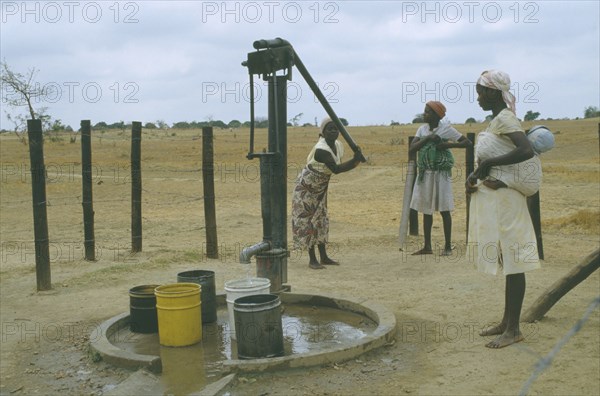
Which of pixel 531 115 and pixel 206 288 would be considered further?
pixel 531 115

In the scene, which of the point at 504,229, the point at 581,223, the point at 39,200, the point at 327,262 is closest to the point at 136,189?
the point at 39,200

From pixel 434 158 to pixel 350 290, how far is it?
6.38 feet

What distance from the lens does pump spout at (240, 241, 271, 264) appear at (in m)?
4.21

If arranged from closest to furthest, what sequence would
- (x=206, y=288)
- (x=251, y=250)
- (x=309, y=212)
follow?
(x=251, y=250) < (x=206, y=288) < (x=309, y=212)

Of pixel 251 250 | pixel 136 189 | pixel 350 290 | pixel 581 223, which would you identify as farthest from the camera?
pixel 581 223

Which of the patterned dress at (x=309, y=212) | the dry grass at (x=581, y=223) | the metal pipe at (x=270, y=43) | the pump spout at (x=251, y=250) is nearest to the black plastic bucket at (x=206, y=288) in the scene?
the pump spout at (x=251, y=250)

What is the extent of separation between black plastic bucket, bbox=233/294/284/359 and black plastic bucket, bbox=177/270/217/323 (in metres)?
0.85

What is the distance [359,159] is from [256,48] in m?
1.78

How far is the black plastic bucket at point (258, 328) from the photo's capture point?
4.00 meters

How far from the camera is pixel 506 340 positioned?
13.6 ft

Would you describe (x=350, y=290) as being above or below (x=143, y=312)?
below

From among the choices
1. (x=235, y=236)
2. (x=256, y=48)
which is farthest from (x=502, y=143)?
(x=235, y=236)

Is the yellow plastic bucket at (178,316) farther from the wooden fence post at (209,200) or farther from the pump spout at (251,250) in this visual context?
the wooden fence post at (209,200)

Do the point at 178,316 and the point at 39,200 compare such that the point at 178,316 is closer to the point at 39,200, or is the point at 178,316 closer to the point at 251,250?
the point at 251,250
